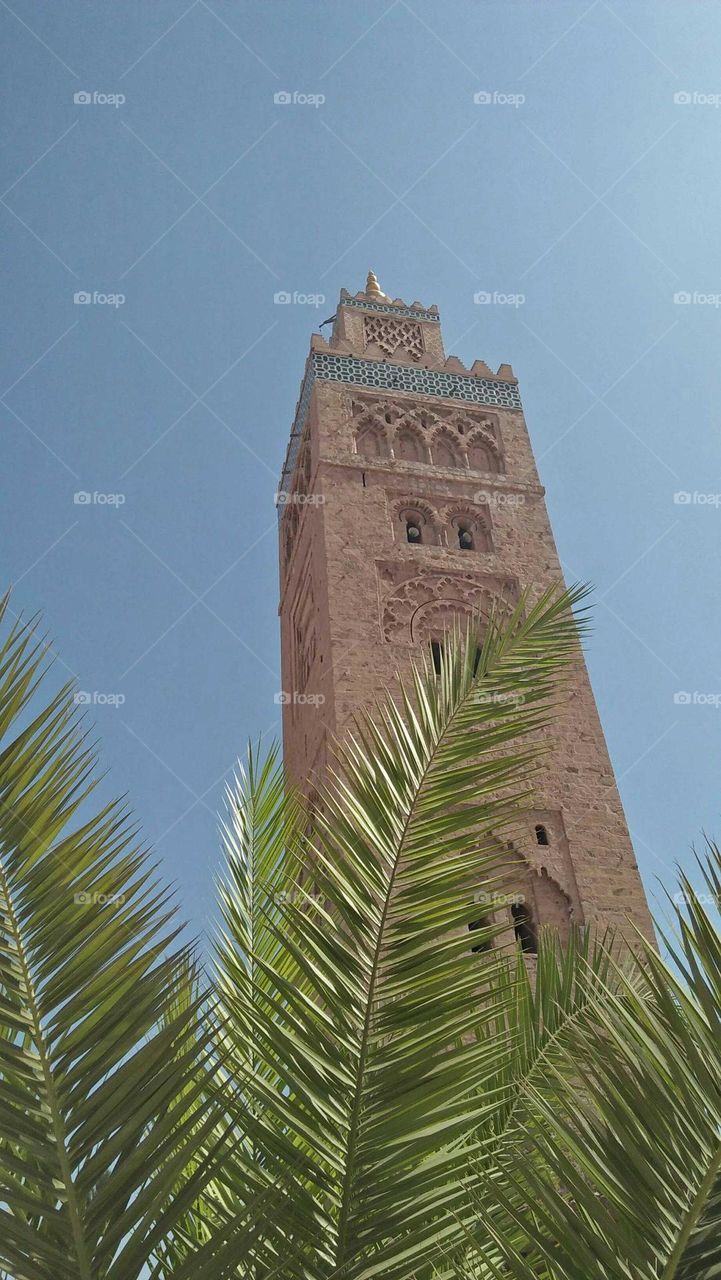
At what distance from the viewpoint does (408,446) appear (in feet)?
39.6

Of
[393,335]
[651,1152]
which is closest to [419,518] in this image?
[393,335]

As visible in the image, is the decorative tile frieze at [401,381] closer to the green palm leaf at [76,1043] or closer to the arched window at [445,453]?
the arched window at [445,453]

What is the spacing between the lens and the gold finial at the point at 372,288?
14.1 m

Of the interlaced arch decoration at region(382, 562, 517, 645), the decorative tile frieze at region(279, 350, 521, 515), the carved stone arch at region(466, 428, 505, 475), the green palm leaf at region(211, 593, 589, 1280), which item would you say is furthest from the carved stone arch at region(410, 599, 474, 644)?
the green palm leaf at region(211, 593, 589, 1280)

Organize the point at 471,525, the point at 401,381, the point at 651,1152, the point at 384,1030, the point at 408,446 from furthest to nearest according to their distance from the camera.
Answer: the point at 401,381
the point at 408,446
the point at 471,525
the point at 384,1030
the point at 651,1152

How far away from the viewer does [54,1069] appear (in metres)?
1.82

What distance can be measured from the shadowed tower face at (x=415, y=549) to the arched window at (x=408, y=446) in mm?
14

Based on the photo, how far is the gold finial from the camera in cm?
1414

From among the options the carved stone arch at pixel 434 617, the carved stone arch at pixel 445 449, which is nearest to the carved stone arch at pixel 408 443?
the carved stone arch at pixel 445 449

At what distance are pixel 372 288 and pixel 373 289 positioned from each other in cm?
4

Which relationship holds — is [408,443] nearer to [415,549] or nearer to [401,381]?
[401,381]

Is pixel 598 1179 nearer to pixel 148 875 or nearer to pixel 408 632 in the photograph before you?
pixel 148 875

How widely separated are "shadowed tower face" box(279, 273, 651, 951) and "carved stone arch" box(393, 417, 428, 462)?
2 centimetres

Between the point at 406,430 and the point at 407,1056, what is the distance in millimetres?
10468
